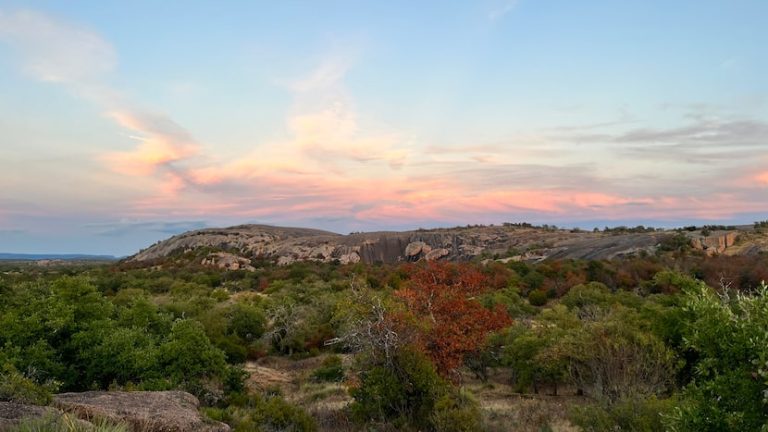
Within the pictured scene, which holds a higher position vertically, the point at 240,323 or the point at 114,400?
the point at 114,400

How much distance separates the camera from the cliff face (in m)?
61.0

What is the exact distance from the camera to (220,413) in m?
12.5

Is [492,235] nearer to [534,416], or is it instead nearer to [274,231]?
[274,231]

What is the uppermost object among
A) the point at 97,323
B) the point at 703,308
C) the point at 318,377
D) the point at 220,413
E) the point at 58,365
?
the point at 703,308

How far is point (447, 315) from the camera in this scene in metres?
15.8

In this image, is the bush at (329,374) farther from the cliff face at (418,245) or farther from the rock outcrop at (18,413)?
the cliff face at (418,245)

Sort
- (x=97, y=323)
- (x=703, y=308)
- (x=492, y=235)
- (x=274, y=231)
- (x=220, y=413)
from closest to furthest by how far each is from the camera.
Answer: (x=703, y=308) < (x=220, y=413) < (x=97, y=323) < (x=492, y=235) < (x=274, y=231)

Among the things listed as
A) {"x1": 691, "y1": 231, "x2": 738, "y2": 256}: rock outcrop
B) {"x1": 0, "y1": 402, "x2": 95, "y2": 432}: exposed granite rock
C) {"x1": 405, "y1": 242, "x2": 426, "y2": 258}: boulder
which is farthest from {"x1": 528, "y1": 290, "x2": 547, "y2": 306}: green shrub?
{"x1": 405, "y1": 242, "x2": 426, "y2": 258}: boulder

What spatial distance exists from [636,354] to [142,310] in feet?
56.0

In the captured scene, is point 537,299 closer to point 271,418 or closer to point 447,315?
point 447,315

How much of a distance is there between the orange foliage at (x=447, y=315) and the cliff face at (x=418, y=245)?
146 feet

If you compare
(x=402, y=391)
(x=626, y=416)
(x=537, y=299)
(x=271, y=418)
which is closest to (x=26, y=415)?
(x=271, y=418)

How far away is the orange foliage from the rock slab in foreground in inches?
233

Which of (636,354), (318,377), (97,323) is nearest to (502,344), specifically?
(318,377)
